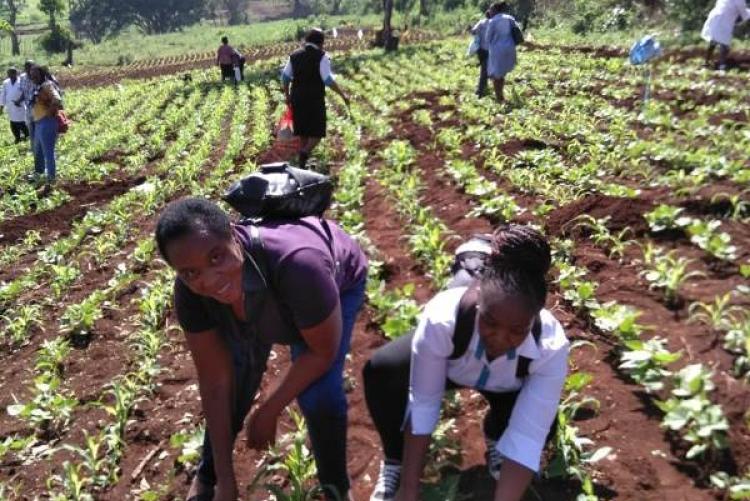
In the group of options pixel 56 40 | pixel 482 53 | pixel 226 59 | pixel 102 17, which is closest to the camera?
pixel 482 53

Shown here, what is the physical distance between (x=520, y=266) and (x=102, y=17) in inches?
2922

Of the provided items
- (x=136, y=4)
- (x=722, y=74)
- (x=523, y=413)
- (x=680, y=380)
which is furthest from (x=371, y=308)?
(x=136, y=4)

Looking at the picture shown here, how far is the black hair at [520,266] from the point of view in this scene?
6.16ft

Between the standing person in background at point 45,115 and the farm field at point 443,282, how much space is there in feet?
1.23

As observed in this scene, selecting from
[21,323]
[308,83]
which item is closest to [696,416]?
[21,323]

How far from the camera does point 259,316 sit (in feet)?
6.76

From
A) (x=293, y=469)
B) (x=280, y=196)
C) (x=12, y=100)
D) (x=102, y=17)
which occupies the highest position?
(x=102, y=17)

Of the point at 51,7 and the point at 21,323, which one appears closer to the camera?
the point at 21,323

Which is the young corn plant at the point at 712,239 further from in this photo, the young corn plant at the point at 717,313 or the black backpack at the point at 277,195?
the black backpack at the point at 277,195

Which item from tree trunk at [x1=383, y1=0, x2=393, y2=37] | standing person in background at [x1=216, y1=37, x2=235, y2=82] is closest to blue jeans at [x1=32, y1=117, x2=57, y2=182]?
standing person in background at [x1=216, y1=37, x2=235, y2=82]

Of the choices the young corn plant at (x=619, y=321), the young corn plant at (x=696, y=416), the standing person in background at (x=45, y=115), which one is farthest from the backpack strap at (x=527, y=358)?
the standing person in background at (x=45, y=115)

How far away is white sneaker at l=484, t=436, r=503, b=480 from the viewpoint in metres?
2.62

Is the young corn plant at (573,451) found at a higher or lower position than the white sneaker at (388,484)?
higher

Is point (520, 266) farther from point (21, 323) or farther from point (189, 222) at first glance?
point (21, 323)
